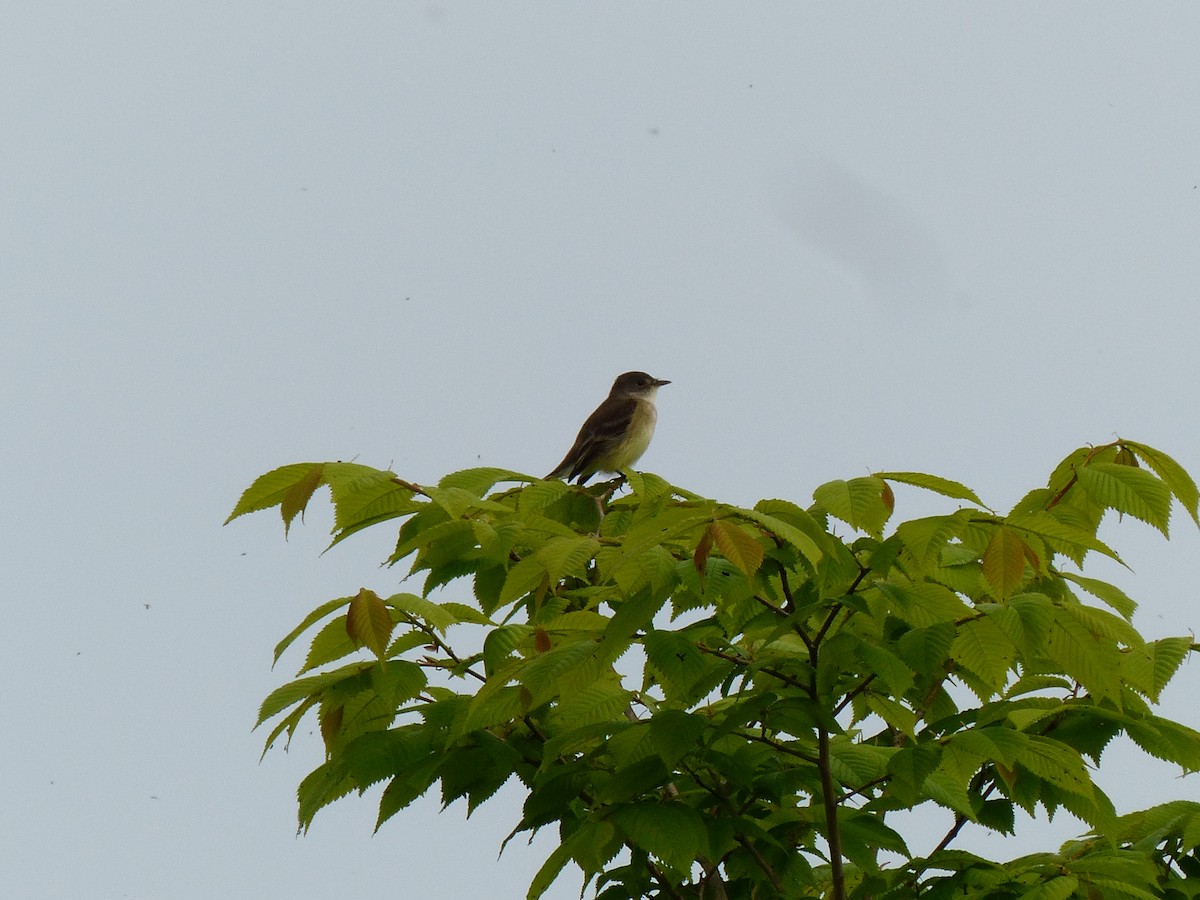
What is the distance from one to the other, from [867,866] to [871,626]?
97 centimetres

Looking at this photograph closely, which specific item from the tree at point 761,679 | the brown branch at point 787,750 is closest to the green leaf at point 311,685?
the tree at point 761,679

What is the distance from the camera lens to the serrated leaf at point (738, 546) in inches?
133

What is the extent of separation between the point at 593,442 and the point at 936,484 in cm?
807

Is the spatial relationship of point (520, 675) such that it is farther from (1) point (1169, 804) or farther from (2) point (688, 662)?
(1) point (1169, 804)

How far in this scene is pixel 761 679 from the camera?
472cm

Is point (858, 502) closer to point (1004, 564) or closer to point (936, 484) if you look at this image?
point (936, 484)

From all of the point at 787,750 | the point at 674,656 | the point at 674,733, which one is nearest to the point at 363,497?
the point at 674,656

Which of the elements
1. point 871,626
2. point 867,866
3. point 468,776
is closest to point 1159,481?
point 871,626

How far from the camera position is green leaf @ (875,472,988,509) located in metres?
3.75

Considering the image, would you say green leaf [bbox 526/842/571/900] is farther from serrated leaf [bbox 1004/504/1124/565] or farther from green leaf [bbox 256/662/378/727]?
serrated leaf [bbox 1004/504/1124/565]

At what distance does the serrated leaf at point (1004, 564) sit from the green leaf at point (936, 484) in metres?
0.13

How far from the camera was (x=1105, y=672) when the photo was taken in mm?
3898

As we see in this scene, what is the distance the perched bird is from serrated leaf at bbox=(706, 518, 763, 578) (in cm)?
796

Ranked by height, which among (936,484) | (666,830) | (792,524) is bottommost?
(666,830)
